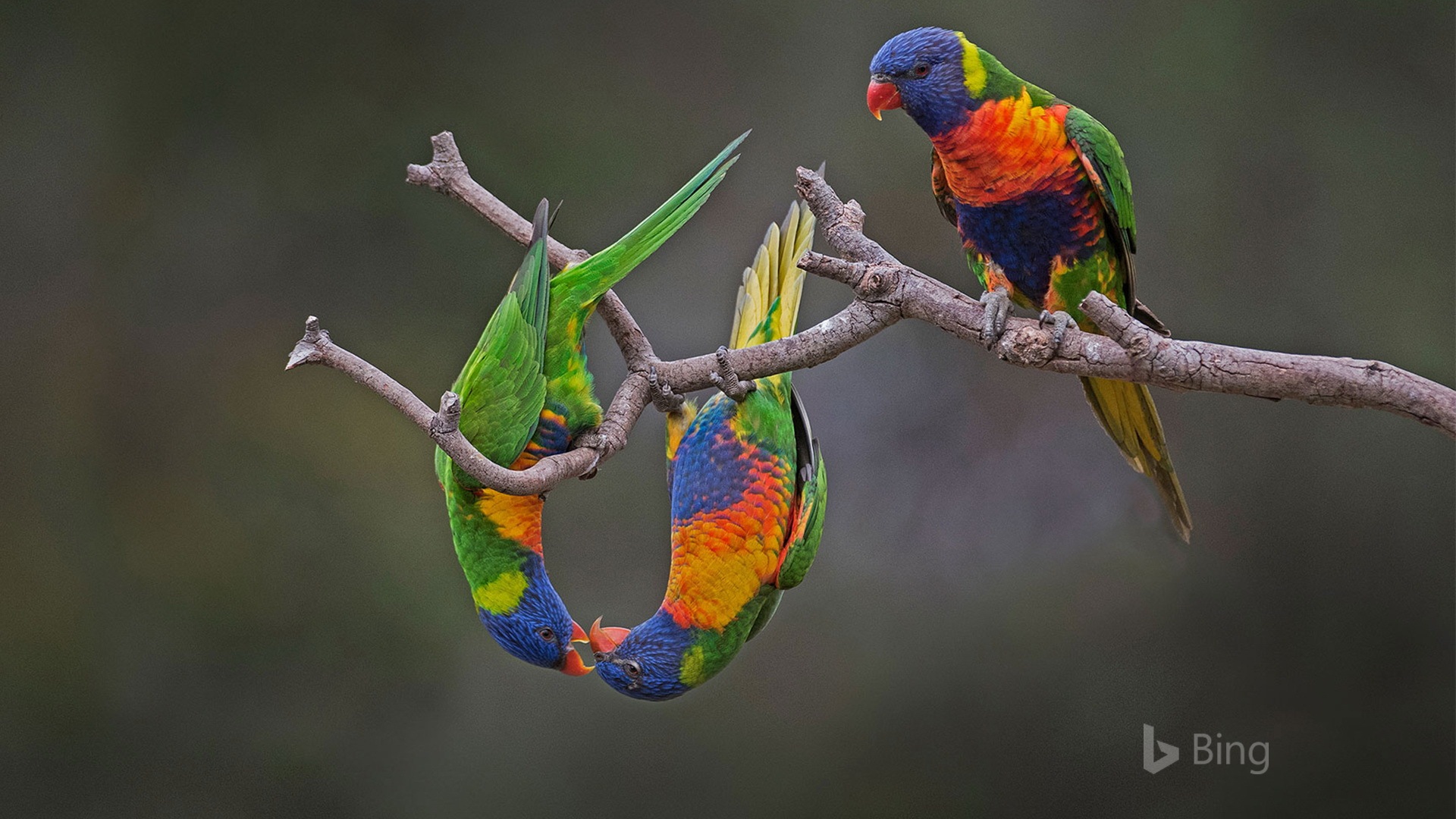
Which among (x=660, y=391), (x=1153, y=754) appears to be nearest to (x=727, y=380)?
(x=660, y=391)

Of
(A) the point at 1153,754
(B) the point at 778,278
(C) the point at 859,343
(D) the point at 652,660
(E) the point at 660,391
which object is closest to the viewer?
(C) the point at 859,343

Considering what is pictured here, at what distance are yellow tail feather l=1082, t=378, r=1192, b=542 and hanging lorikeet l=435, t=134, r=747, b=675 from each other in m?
0.66

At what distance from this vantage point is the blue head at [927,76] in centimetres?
133

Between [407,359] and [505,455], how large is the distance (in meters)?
1.55

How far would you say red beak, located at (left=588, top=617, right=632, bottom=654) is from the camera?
165 centimetres

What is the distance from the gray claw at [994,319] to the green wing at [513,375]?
0.65 meters

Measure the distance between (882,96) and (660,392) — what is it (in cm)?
60

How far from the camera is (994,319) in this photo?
1.38 m

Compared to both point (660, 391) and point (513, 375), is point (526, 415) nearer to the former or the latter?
point (513, 375)

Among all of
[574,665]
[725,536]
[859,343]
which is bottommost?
[574,665]

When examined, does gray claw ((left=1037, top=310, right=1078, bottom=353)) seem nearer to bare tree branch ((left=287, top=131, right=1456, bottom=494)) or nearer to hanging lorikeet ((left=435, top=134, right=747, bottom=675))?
bare tree branch ((left=287, top=131, right=1456, bottom=494))

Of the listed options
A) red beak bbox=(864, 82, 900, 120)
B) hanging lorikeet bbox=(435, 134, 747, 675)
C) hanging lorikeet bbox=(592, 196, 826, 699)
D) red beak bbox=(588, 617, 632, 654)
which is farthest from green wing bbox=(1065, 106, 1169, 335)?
red beak bbox=(588, 617, 632, 654)

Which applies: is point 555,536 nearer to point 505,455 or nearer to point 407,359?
point 407,359

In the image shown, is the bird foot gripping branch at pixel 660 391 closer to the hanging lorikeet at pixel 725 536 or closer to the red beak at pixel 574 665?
the hanging lorikeet at pixel 725 536
